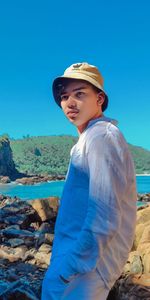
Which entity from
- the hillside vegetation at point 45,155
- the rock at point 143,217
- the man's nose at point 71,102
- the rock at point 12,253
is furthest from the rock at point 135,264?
the hillside vegetation at point 45,155

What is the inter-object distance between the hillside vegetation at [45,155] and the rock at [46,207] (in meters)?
139

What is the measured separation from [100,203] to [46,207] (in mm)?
12996

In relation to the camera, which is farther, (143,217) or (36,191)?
(36,191)

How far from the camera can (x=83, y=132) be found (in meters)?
2.02

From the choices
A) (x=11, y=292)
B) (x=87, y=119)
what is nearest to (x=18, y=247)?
(x=11, y=292)

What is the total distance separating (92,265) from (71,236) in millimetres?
140

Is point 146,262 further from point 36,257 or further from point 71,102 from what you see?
point 71,102

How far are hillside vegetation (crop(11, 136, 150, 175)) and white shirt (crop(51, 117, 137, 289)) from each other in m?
152

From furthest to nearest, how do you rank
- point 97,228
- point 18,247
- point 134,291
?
point 18,247
point 134,291
point 97,228

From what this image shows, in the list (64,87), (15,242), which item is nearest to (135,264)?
(15,242)

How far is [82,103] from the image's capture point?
2.06m

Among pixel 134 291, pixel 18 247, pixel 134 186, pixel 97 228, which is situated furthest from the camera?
pixel 18 247

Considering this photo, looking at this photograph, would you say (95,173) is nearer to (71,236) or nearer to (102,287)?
(71,236)

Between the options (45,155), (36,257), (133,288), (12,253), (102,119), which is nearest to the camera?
(102,119)
